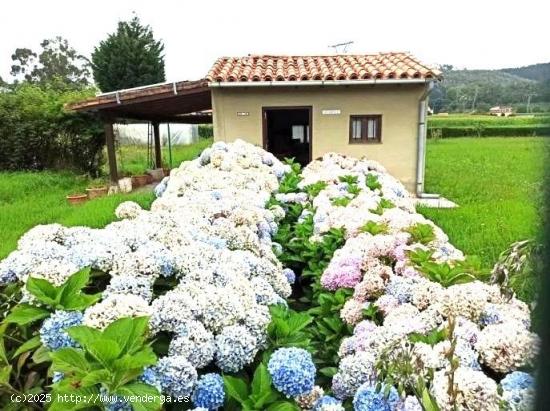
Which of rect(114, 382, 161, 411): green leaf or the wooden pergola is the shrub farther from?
rect(114, 382, 161, 411): green leaf

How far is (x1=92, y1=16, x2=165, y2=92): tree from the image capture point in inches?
1304

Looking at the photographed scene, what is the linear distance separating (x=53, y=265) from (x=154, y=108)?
1227 cm

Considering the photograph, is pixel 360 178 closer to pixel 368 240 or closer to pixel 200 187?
pixel 200 187

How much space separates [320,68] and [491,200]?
440 cm

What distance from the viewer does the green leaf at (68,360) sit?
1453 mm

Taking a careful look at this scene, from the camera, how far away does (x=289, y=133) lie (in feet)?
56.6

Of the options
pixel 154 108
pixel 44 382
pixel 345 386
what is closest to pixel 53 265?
pixel 44 382

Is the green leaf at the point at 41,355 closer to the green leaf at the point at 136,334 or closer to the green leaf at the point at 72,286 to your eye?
the green leaf at the point at 72,286

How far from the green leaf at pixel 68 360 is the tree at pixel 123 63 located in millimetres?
33745

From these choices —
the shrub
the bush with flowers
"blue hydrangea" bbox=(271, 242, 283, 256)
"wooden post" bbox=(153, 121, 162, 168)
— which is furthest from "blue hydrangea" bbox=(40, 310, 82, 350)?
the shrub

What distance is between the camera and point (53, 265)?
6.37 feet

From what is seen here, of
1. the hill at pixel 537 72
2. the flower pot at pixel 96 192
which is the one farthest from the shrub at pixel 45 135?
the hill at pixel 537 72

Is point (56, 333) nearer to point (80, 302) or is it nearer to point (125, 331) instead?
point (80, 302)

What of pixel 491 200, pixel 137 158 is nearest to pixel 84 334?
pixel 491 200
